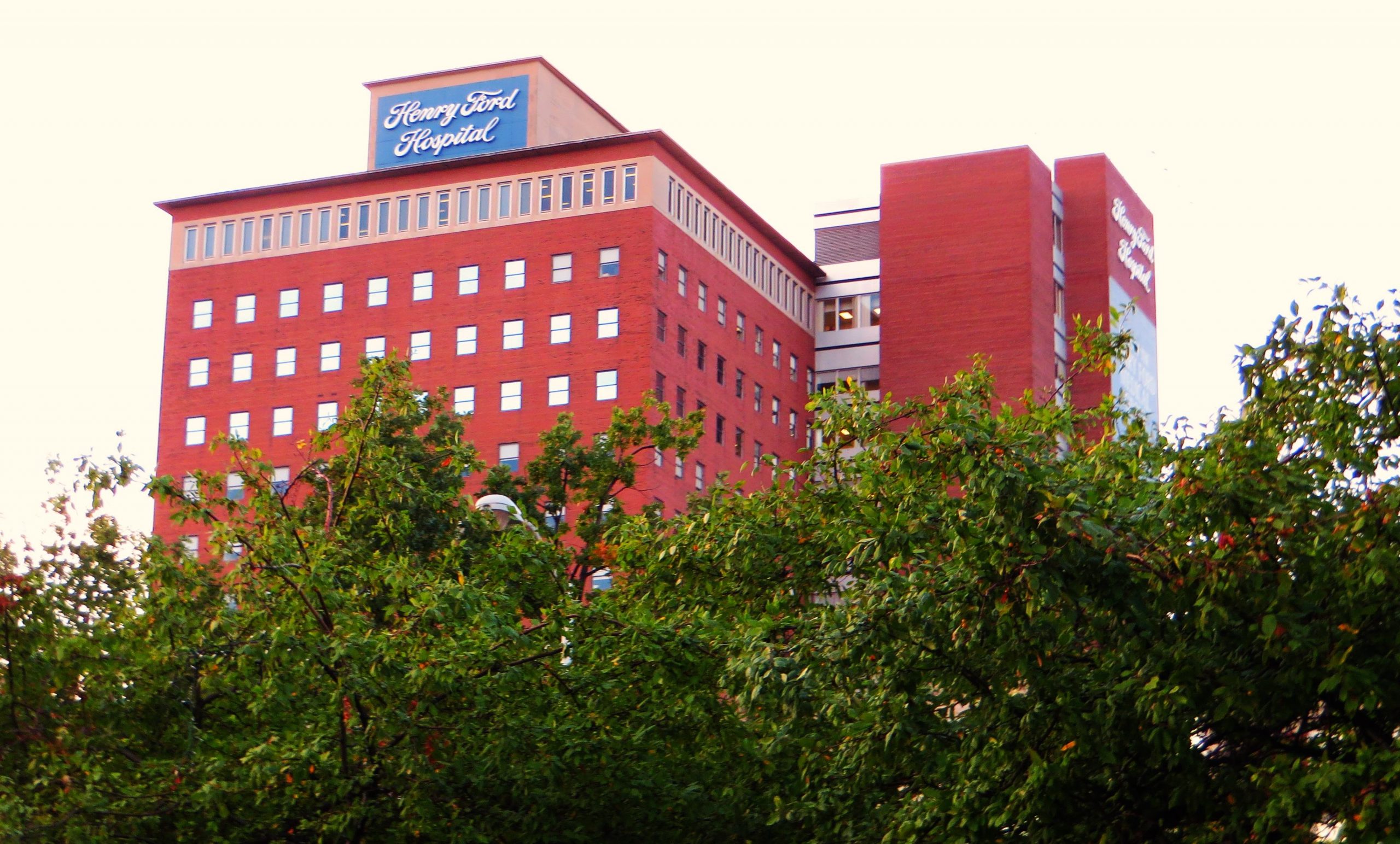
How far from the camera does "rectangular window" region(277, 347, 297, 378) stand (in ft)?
288

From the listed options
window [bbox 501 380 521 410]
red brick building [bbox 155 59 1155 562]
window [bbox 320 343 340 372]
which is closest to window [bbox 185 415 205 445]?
red brick building [bbox 155 59 1155 562]

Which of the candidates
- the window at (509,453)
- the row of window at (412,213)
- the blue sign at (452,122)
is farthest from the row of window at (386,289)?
the window at (509,453)

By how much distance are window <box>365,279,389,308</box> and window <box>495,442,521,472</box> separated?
31.4 ft

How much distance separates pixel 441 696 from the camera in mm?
16625

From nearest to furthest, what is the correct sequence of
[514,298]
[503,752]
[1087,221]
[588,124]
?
[503,752]
[514,298]
[588,124]
[1087,221]

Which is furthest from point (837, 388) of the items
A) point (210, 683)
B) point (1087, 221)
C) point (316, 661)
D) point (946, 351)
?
point (1087, 221)

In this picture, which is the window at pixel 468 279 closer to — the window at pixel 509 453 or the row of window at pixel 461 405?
the row of window at pixel 461 405

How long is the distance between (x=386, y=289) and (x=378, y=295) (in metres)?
0.42

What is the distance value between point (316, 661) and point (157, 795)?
2046 millimetres

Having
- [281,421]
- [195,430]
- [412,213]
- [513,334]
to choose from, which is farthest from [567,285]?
[195,430]

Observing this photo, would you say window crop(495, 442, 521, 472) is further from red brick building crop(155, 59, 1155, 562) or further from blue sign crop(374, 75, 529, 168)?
blue sign crop(374, 75, 529, 168)

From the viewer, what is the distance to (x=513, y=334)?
278 ft

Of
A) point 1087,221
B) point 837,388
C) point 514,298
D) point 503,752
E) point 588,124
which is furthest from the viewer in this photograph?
point 1087,221

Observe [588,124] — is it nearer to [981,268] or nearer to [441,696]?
[981,268]
